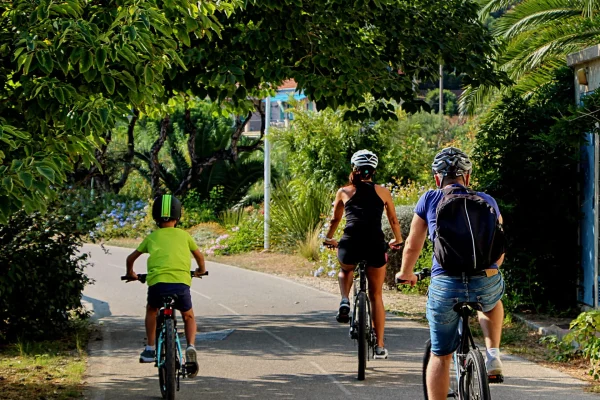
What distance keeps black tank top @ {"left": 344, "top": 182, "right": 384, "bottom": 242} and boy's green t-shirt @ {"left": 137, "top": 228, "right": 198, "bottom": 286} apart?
1.73 m

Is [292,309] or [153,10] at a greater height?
[153,10]

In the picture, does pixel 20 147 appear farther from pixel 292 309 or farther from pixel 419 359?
pixel 292 309

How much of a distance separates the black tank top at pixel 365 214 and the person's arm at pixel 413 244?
2713 millimetres

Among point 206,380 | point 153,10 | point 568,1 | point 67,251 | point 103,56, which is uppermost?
point 568,1

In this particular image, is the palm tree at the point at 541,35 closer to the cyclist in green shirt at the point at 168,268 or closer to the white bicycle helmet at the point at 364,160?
the white bicycle helmet at the point at 364,160

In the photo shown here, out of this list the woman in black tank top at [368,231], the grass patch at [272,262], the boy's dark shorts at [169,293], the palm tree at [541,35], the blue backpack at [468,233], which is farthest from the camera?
the grass patch at [272,262]

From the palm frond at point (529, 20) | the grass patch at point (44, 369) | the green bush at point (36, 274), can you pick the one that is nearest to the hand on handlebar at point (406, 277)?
the grass patch at point (44, 369)

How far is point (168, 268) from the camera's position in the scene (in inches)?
300

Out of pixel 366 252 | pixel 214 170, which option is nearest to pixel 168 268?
pixel 366 252

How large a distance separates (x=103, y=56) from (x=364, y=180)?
3498mm

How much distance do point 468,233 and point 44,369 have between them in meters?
5.40

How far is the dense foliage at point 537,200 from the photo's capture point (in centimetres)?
1200

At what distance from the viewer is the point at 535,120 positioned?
40.8 ft

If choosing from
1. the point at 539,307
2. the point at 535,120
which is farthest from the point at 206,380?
the point at 535,120
